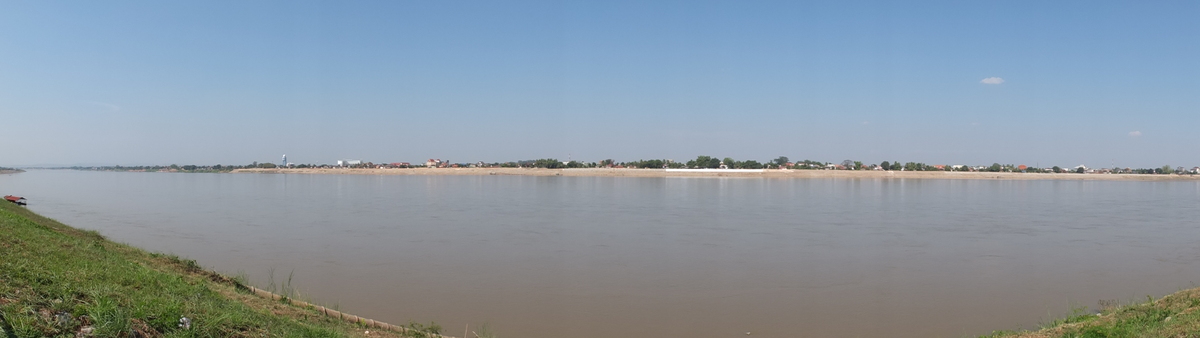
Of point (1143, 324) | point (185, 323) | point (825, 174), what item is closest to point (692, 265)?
point (1143, 324)

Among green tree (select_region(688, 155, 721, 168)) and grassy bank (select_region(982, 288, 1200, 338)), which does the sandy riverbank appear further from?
grassy bank (select_region(982, 288, 1200, 338))

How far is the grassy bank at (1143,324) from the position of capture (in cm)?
471

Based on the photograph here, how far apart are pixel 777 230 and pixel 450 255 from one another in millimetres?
8961

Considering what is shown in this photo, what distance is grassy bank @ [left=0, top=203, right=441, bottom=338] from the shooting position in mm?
3523

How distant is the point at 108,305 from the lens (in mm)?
3779

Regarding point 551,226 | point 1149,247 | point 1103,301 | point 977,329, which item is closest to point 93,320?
point 977,329

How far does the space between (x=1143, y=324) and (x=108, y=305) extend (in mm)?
6952

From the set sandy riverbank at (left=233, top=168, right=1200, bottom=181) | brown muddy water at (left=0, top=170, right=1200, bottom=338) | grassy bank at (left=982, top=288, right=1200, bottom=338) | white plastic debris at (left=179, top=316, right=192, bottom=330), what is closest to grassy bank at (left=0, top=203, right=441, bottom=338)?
white plastic debris at (left=179, top=316, right=192, bottom=330)

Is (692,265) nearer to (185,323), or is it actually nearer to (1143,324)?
(1143,324)

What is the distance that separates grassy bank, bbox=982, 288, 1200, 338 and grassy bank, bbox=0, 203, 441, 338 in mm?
5293

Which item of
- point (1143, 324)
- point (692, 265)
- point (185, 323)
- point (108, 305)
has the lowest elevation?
point (692, 265)

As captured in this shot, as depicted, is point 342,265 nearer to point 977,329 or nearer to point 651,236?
point 651,236

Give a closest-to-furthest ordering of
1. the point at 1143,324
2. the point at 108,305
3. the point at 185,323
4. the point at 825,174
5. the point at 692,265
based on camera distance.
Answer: the point at 108,305 → the point at 185,323 → the point at 1143,324 → the point at 692,265 → the point at 825,174

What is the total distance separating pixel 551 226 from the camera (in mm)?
18672
